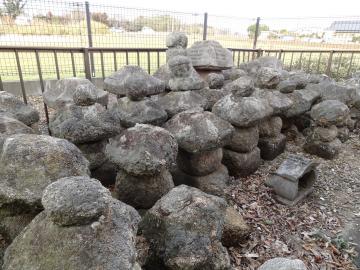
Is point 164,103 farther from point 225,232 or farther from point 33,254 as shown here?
point 33,254

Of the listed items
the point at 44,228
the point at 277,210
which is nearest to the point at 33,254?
the point at 44,228

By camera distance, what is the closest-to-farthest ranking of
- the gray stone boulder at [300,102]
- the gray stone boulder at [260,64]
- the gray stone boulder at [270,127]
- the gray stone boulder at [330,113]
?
the gray stone boulder at [270,127] → the gray stone boulder at [330,113] → the gray stone boulder at [300,102] → the gray stone boulder at [260,64]

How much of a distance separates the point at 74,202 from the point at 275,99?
3578 millimetres

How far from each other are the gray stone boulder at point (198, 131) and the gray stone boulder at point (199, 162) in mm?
182

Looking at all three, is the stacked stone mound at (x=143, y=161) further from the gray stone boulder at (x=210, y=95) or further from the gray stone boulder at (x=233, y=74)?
the gray stone boulder at (x=233, y=74)

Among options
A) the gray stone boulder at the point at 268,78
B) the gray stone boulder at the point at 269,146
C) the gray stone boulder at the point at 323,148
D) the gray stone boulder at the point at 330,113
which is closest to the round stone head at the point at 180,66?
the gray stone boulder at the point at 268,78

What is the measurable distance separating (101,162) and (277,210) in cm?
195

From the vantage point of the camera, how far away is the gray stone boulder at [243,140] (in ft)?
11.6

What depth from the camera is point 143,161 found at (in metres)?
2.19

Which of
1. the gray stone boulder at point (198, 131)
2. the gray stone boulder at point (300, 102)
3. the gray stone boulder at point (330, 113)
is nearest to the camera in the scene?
the gray stone boulder at point (198, 131)

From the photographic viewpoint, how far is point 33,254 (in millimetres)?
1171

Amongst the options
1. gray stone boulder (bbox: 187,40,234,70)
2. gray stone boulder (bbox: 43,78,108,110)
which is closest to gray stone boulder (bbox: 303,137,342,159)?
gray stone boulder (bbox: 187,40,234,70)

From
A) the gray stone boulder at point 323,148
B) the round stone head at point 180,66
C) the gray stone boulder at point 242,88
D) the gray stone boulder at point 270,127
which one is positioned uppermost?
the round stone head at point 180,66

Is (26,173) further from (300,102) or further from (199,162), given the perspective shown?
(300,102)
